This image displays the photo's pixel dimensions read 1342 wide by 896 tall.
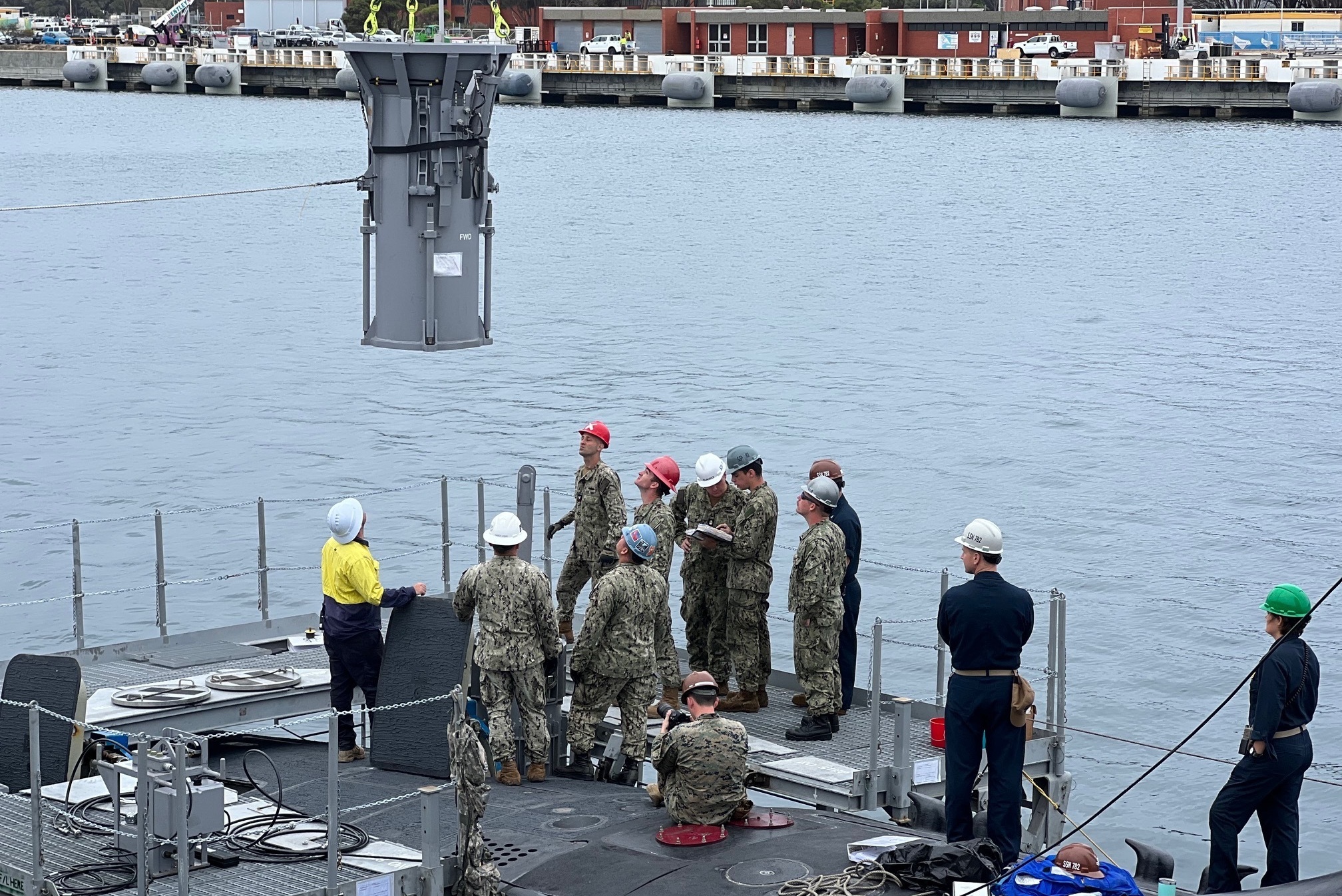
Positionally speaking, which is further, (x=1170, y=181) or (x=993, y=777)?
(x=1170, y=181)

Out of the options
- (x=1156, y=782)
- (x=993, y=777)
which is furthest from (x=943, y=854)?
(x=1156, y=782)

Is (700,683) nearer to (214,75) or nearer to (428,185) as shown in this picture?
A: (428,185)

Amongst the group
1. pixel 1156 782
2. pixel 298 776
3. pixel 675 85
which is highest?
pixel 675 85

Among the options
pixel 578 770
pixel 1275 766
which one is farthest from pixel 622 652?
pixel 1275 766

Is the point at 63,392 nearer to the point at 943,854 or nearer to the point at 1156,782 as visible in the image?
the point at 1156,782

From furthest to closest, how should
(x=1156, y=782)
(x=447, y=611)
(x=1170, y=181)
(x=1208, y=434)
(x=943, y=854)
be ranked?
(x=1170, y=181), (x=1208, y=434), (x=1156, y=782), (x=447, y=611), (x=943, y=854)

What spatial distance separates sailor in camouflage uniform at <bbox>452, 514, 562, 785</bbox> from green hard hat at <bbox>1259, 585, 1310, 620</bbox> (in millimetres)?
4304

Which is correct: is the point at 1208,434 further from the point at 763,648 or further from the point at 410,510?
the point at 763,648

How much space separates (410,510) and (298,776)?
18.2 meters

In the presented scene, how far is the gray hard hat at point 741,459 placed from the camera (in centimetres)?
1202

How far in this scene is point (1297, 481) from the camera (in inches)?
1227

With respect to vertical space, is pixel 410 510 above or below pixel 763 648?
below

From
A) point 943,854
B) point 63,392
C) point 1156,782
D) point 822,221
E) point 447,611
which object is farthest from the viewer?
point 822,221

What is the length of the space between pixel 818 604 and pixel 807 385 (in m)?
27.1
